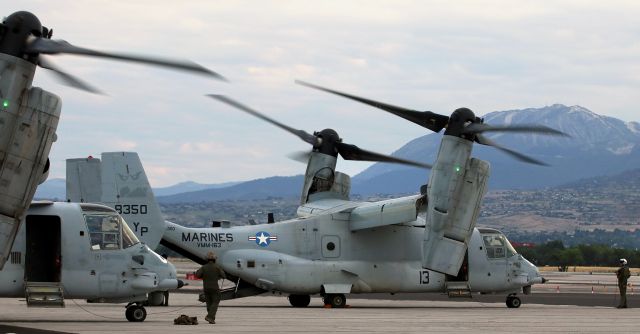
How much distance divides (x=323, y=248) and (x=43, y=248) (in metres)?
13.0

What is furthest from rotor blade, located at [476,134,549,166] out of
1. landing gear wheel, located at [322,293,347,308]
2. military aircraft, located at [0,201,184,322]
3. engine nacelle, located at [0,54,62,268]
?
engine nacelle, located at [0,54,62,268]

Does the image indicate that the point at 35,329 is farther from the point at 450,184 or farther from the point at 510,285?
the point at 510,285

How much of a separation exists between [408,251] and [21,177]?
63.8 feet

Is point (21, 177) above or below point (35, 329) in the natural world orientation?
above

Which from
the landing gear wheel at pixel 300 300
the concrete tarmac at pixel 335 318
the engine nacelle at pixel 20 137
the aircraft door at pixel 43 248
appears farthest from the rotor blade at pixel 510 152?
the engine nacelle at pixel 20 137

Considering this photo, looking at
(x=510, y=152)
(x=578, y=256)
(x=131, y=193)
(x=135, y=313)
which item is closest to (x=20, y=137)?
(x=135, y=313)

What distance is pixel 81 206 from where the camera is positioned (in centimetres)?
3231

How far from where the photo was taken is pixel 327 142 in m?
46.8

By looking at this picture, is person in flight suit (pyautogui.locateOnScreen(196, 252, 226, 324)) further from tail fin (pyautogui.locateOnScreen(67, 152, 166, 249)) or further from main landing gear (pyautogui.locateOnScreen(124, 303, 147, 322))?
tail fin (pyautogui.locateOnScreen(67, 152, 166, 249))

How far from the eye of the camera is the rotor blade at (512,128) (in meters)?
35.5

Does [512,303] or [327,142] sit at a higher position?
[327,142]

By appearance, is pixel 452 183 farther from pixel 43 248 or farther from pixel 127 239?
pixel 43 248

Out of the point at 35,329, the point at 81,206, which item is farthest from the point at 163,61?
the point at 81,206

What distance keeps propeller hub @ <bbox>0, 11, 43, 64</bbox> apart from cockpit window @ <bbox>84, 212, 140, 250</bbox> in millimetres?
6551
